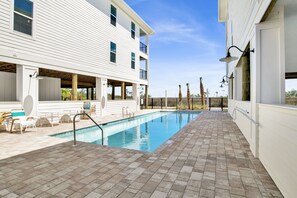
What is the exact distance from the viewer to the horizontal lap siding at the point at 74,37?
6.58m

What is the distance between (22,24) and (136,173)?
301 inches

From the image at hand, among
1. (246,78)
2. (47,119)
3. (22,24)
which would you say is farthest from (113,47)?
(246,78)

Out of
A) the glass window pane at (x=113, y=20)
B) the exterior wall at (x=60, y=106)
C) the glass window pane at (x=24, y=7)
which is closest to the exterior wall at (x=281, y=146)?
the exterior wall at (x=60, y=106)

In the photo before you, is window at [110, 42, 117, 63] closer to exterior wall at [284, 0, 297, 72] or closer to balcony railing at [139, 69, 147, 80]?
balcony railing at [139, 69, 147, 80]

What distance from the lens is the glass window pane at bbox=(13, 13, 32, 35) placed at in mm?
6316

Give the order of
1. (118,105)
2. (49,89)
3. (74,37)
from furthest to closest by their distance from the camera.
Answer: (118,105) → (49,89) → (74,37)

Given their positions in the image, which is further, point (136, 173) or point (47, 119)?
point (47, 119)

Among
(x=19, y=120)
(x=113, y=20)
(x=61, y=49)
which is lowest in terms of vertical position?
(x=19, y=120)

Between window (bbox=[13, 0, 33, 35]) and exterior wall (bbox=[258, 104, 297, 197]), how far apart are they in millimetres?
8750

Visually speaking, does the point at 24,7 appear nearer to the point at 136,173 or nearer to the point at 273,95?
the point at 136,173

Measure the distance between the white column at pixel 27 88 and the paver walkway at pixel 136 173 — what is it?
152 inches

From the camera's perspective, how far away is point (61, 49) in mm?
8070

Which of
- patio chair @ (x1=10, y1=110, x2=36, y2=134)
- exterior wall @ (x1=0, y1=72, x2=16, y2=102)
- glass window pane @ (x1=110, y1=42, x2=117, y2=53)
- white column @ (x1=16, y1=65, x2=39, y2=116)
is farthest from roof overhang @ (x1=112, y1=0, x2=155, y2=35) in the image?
patio chair @ (x1=10, y1=110, x2=36, y2=134)

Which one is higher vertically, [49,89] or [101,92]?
[49,89]
